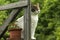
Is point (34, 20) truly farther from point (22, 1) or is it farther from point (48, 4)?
point (48, 4)

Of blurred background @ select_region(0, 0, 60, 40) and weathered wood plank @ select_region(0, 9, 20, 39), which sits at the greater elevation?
weathered wood plank @ select_region(0, 9, 20, 39)

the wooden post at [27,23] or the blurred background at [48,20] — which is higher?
the wooden post at [27,23]

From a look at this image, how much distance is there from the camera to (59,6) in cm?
1311

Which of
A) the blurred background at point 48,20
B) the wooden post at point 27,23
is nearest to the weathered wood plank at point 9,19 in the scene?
the wooden post at point 27,23

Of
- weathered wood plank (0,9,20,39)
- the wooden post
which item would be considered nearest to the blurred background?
weathered wood plank (0,9,20,39)

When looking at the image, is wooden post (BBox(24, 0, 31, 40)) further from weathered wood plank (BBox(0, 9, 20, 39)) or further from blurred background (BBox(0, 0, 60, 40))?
blurred background (BBox(0, 0, 60, 40))

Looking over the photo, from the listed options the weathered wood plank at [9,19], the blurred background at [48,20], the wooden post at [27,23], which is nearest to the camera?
the wooden post at [27,23]

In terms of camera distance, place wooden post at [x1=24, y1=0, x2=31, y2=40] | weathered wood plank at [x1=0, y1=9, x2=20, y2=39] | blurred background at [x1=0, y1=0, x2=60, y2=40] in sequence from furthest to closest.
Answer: blurred background at [x1=0, y1=0, x2=60, y2=40]
weathered wood plank at [x1=0, y1=9, x2=20, y2=39]
wooden post at [x1=24, y1=0, x2=31, y2=40]

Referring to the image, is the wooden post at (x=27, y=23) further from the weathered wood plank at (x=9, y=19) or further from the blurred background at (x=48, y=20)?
the blurred background at (x=48, y=20)

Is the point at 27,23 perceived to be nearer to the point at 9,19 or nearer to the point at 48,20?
the point at 9,19

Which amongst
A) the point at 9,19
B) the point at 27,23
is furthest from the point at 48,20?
the point at 27,23

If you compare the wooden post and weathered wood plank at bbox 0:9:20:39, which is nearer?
the wooden post

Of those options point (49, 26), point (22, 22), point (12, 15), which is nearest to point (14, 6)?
point (12, 15)

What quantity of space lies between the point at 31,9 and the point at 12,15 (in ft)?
1.46
